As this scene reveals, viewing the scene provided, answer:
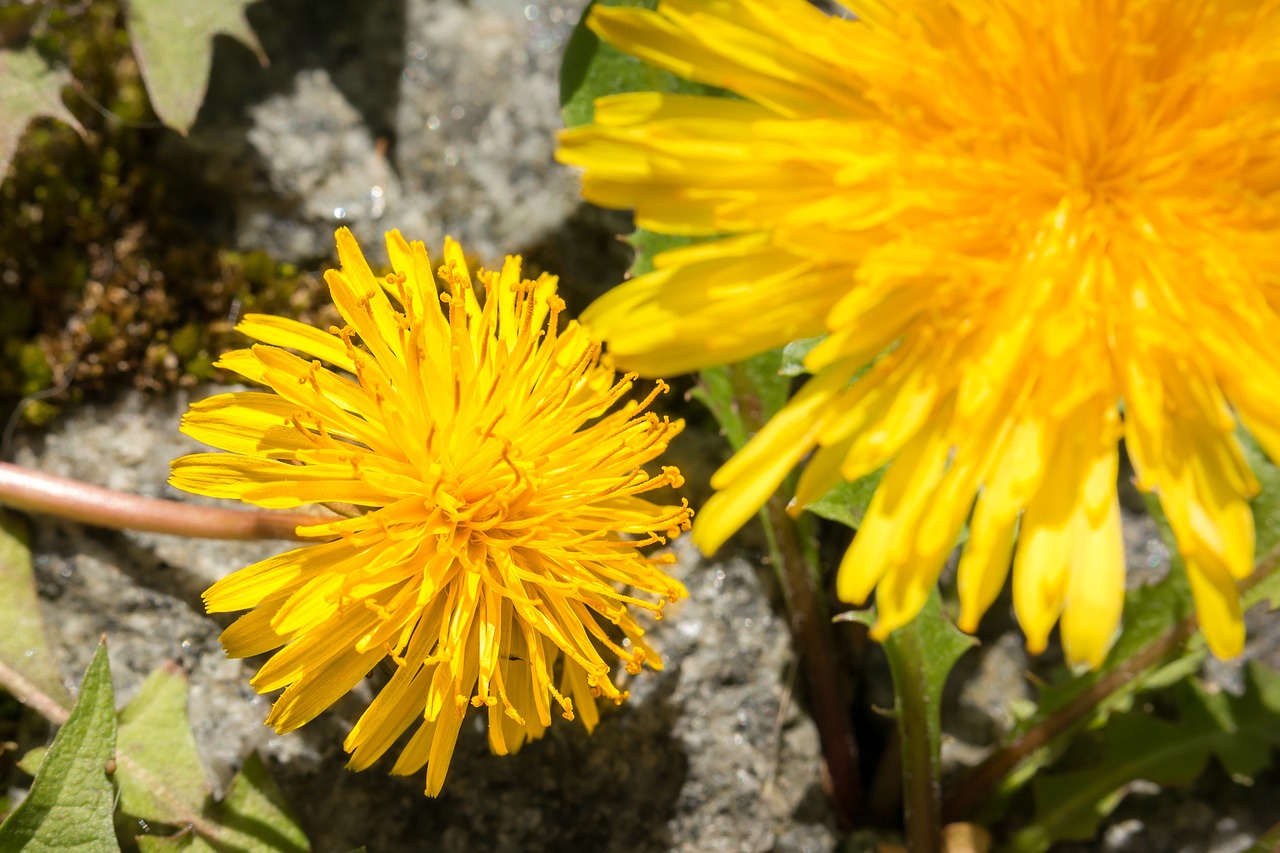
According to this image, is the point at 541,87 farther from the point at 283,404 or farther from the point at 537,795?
the point at 537,795

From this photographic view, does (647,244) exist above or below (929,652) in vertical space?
above

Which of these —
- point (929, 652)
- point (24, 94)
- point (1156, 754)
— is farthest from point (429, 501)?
point (1156, 754)

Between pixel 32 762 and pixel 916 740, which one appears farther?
pixel 916 740

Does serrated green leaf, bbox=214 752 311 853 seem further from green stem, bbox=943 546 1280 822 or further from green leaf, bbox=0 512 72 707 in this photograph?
green stem, bbox=943 546 1280 822

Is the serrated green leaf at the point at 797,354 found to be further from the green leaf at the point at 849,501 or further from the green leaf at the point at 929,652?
the green leaf at the point at 929,652

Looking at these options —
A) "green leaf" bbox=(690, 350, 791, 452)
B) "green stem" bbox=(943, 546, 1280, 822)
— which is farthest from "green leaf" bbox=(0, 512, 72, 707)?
"green stem" bbox=(943, 546, 1280, 822)

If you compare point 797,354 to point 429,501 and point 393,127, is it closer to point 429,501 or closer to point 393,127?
point 429,501

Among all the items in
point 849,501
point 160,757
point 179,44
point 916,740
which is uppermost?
point 179,44
